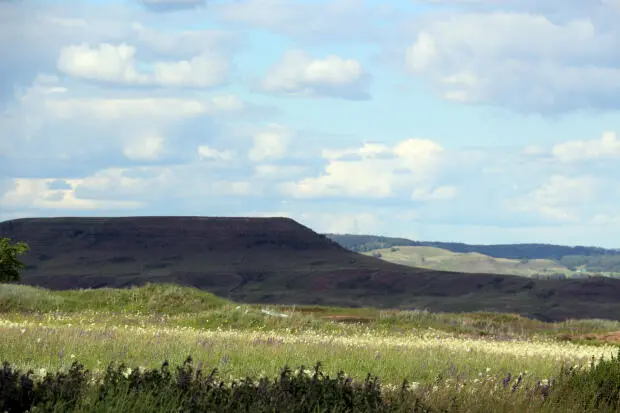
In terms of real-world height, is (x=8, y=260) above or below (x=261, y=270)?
above

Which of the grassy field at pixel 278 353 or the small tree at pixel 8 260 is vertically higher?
the small tree at pixel 8 260

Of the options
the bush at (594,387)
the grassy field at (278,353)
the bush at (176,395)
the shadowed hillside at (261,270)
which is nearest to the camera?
the bush at (176,395)

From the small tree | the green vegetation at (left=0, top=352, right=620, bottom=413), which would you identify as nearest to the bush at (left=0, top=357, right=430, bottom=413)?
the green vegetation at (left=0, top=352, right=620, bottom=413)

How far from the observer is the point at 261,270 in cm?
11419

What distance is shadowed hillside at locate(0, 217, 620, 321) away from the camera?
3403 inches

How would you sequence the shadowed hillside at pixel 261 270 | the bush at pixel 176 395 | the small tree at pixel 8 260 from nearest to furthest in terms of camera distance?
the bush at pixel 176 395, the small tree at pixel 8 260, the shadowed hillside at pixel 261 270

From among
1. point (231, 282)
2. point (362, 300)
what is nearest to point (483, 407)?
point (362, 300)

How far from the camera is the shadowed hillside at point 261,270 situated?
86438mm

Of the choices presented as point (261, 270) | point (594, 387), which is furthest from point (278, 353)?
point (261, 270)

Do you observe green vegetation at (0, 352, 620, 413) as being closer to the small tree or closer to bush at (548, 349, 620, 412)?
bush at (548, 349, 620, 412)

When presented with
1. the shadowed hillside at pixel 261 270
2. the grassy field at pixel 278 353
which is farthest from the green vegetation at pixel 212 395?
the shadowed hillside at pixel 261 270

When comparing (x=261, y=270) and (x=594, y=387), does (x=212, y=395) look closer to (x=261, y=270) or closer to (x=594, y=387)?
(x=594, y=387)

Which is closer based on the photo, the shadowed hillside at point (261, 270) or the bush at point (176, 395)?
the bush at point (176, 395)

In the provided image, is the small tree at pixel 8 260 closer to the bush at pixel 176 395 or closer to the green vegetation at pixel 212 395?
the green vegetation at pixel 212 395
